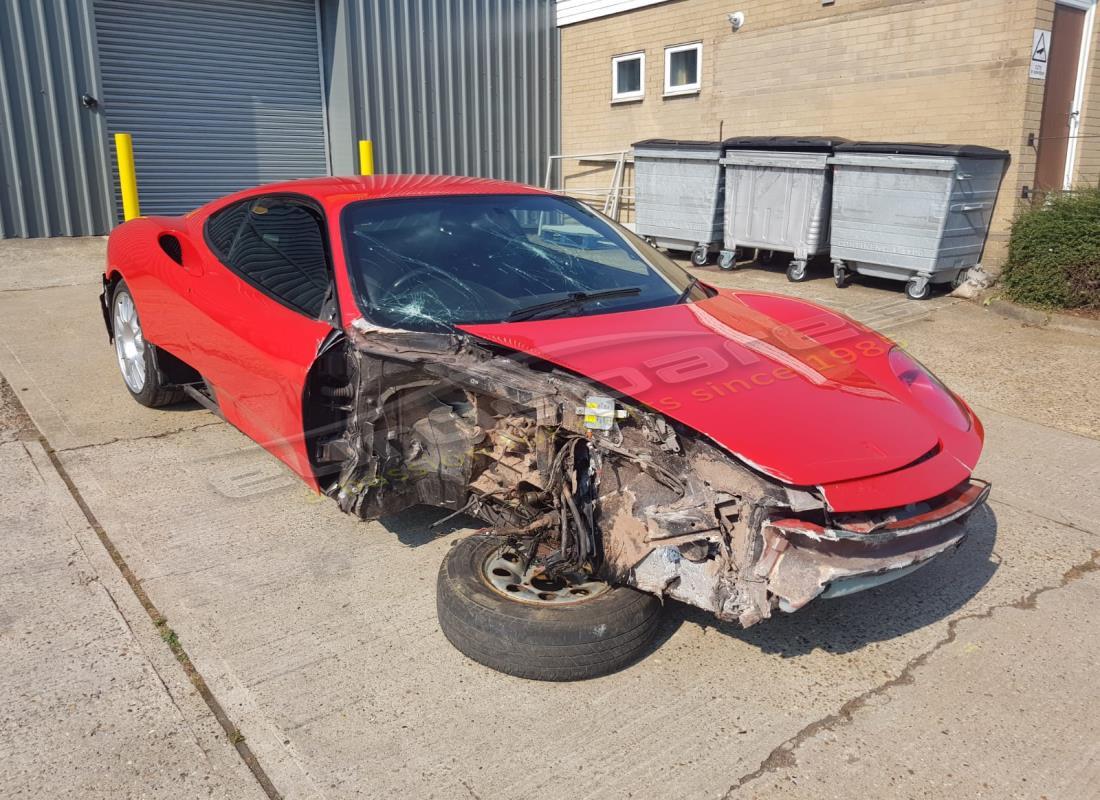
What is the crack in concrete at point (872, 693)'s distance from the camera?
2.36 m

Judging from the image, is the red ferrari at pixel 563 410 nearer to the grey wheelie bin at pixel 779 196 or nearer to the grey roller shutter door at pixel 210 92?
the grey wheelie bin at pixel 779 196

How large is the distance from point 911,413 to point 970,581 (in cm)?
88

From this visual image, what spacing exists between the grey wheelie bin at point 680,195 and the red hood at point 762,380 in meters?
6.61

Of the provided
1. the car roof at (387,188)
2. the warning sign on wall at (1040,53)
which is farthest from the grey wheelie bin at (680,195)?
the car roof at (387,188)

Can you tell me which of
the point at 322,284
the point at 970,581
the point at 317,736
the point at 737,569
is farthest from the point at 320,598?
the point at 970,581

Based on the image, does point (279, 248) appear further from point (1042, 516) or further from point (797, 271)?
point (797, 271)

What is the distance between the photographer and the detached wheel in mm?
2643

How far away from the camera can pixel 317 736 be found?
8.02 feet

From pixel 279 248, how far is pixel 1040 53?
25.3 ft

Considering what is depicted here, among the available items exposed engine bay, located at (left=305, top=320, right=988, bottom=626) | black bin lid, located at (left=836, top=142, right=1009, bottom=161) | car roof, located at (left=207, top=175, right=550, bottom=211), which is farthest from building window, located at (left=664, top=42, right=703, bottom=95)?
exposed engine bay, located at (left=305, top=320, right=988, bottom=626)

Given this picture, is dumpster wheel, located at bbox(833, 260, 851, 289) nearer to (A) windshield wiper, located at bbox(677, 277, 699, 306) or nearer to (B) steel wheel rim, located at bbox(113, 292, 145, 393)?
(A) windshield wiper, located at bbox(677, 277, 699, 306)

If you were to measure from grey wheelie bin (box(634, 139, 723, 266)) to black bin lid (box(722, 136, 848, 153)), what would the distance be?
0.28 meters

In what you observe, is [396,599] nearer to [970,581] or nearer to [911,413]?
[911,413]

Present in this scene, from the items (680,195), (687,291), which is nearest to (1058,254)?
(680,195)
